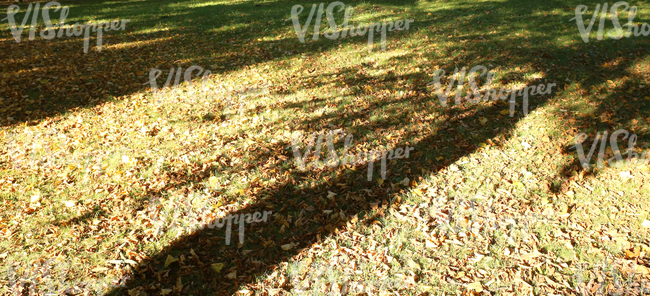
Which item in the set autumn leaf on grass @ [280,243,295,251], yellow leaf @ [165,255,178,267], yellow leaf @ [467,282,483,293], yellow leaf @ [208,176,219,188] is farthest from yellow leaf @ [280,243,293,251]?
yellow leaf @ [467,282,483,293]

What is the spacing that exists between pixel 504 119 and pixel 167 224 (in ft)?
18.6

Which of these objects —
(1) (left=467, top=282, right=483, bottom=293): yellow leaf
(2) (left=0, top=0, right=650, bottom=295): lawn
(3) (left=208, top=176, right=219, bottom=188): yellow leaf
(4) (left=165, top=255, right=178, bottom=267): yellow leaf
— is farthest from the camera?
(3) (left=208, top=176, right=219, bottom=188): yellow leaf

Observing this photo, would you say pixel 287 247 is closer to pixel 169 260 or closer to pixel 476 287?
pixel 169 260

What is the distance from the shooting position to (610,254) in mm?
3992

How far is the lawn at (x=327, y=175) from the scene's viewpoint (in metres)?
3.99

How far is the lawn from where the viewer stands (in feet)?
13.1

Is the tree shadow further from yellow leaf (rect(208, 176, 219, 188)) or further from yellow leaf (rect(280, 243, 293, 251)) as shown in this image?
yellow leaf (rect(280, 243, 293, 251))

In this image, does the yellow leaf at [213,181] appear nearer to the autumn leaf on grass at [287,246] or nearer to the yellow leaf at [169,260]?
the yellow leaf at [169,260]

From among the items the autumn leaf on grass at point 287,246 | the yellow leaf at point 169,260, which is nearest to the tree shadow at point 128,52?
the yellow leaf at point 169,260

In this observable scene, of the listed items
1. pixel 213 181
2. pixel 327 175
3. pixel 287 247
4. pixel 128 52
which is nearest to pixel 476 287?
pixel 287 247

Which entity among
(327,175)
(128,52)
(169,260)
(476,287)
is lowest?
(476,287)

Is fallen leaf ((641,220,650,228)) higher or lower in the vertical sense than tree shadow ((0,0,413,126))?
lower

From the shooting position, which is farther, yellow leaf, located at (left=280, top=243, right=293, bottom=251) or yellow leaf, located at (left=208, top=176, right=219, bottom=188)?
yellow leaf, located at (left=208, top=176, right=219, bottom=188)

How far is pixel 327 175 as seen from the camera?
547 cm
